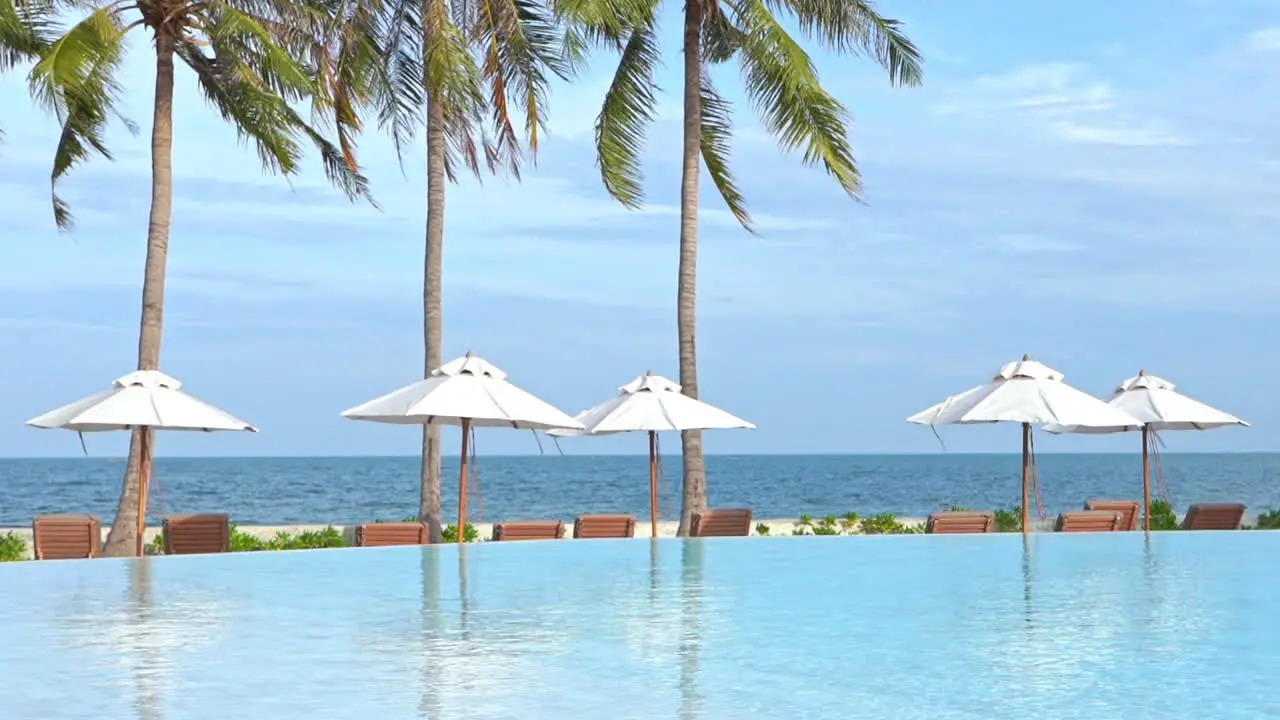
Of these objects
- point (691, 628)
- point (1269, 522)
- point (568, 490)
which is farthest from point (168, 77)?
point (568, 490)

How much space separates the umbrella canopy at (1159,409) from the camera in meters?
20.5

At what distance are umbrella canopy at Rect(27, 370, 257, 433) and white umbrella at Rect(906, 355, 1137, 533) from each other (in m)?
9.02

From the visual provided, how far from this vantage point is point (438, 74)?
21.0 m

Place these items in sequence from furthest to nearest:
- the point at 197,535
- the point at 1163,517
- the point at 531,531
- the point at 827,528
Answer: the point at 1163,517
the point at 827,528
the point at 531,531
the point at 197,535

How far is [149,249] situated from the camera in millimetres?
20703

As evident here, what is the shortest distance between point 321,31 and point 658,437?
7.59 metres

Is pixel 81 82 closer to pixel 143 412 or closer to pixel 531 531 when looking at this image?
pixel 143 412

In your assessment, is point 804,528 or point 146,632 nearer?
point 146,632

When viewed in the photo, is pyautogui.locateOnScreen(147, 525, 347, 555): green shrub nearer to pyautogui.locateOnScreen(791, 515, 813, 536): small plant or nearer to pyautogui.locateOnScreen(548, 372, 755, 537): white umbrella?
pyautogui.locateOnScreen(548, 372, 755, 537): white umbrella

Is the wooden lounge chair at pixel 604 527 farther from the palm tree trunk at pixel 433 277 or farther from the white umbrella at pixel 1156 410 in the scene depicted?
the white umbrella at pixel 1156 410

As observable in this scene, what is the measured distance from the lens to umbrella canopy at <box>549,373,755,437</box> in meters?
19.1

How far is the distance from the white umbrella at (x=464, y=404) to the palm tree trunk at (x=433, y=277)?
8.82 feet

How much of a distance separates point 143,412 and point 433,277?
5.53 m

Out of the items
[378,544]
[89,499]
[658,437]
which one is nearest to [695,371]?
[658,437]
